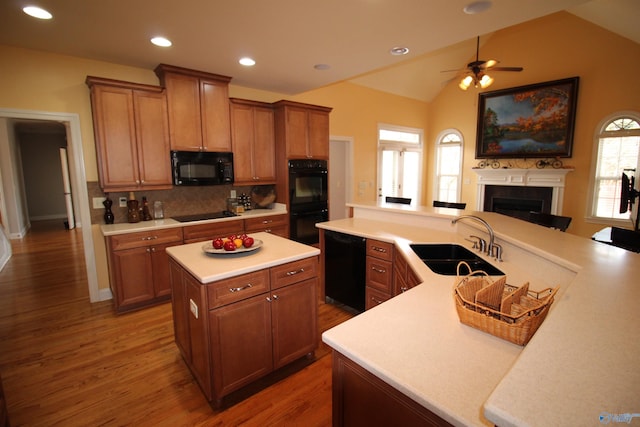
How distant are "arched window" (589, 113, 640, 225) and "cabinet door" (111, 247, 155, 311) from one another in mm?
6754

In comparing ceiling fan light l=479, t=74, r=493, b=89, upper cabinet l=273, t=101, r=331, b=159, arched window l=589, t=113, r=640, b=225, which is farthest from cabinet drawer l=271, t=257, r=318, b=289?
arched window l=589, t=113, r=640, b=225

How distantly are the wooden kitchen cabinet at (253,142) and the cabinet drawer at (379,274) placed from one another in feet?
7.61

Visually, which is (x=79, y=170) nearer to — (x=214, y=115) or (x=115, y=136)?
(x=115, y=136)

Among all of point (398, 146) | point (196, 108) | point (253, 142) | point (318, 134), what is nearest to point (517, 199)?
point (398, 146)

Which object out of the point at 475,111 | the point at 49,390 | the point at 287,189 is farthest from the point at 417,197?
the point at 49,390

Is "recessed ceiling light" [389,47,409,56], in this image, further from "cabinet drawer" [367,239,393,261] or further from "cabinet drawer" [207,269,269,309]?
"cabinet drawer" [207,269,269,309]

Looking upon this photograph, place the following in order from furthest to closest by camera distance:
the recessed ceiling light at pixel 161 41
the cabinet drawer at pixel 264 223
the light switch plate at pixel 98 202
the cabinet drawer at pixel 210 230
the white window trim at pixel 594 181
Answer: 1. the white window trim at pixel 594 181
2. the cabinet drawer at pixel 264 223
3. the cabinet drawer at pixel 210 230
4. the light switch plate at pixel 98 202
5. the recessed ceiling light at pixel 161 41

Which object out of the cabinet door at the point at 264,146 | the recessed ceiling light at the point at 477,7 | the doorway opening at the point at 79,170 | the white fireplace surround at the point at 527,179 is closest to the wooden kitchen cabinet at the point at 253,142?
the cabinet door at the point at 264,146

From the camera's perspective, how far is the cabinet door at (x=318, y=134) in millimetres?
4547

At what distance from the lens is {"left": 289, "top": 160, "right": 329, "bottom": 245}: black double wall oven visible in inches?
173

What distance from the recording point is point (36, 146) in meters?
8.48

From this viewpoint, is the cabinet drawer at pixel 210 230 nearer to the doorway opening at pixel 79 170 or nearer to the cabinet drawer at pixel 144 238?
the cabinet drawer at pixel 144 238

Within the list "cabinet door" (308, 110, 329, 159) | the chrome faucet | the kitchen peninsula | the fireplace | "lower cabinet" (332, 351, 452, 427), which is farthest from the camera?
the fireplace

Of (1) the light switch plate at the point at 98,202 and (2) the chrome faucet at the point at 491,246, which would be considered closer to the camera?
(2) the chrome faucet at the point at 491,246
